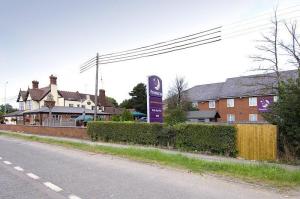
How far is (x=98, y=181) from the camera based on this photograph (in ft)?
33.8

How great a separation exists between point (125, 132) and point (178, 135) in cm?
633

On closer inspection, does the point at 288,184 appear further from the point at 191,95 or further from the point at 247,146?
the point at 191,95

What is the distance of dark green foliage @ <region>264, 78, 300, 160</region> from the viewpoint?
1530 centimetres

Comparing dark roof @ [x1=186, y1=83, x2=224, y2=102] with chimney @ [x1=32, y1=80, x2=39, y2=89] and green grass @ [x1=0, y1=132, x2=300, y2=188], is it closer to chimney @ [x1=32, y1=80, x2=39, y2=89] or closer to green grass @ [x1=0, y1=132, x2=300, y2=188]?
chimney @ [x1=32, y1=80, x2=39, y2=89]

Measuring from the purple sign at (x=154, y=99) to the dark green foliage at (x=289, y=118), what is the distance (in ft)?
36.0

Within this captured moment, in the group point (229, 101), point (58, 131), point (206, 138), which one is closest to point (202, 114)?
point (229, 101)

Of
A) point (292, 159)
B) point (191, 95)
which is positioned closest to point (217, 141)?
point (292, 159)

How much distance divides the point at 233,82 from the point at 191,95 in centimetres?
1168

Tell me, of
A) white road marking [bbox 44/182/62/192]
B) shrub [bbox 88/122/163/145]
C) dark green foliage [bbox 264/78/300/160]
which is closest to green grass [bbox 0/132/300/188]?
dark green foliage [bbox 264/78/300/160]

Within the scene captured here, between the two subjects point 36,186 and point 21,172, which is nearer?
point 36,186

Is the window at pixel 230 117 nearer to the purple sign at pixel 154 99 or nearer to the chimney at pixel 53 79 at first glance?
the chimney at pixel 53 79

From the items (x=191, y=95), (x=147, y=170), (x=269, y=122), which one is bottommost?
(x=147, y=170)

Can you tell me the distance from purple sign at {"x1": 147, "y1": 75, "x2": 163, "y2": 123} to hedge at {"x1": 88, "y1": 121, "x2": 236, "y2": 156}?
175 centimetres

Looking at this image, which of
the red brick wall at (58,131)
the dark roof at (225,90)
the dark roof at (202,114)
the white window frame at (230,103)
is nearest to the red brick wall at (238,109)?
the white window frame at (230,103)
